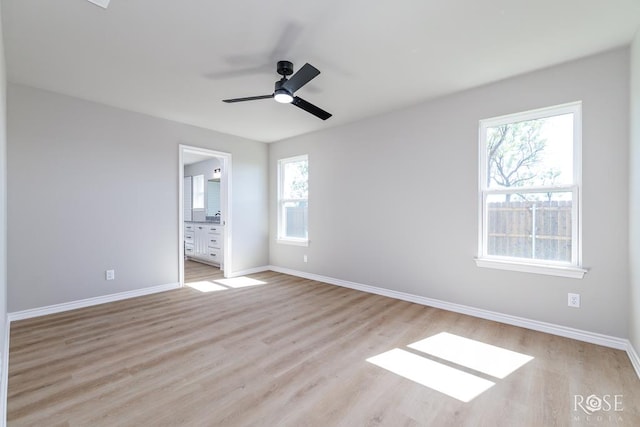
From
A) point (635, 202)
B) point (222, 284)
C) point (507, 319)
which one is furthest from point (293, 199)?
point (635, 202)

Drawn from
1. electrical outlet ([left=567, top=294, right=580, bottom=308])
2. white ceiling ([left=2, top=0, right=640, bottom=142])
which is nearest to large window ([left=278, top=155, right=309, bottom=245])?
white ceiling ([left=2, top=0, right=640, bottom=142])

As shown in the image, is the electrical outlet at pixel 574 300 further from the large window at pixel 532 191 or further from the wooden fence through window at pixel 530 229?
the wooden fence through window at pixel 530 229

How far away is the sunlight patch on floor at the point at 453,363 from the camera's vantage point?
75.4 inches

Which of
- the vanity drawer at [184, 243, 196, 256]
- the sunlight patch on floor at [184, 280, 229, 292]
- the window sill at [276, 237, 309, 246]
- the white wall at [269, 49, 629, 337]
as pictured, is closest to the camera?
the white wall at [269, 49, 629, 337]

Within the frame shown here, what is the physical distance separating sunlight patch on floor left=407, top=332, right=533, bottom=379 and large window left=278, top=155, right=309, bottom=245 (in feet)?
9.53

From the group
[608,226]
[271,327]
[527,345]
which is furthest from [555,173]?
[271,327]

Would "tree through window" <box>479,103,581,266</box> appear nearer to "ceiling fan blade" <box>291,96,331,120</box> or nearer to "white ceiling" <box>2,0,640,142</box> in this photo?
"white ceiling" <box>2,0,640,142</box>

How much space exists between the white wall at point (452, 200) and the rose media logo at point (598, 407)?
3.21ft

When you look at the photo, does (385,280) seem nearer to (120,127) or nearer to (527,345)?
(527,345)

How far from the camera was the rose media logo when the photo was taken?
5.36ft

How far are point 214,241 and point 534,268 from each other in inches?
216

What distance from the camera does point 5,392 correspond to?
1.80m

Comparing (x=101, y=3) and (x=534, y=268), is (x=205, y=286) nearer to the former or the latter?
(x=101, y=3)

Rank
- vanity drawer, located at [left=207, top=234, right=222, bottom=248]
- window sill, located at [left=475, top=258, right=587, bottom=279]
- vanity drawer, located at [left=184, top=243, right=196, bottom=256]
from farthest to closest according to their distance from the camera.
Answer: vanity drawer, located at [left=184, top=243, right=196, bottom=256]
vanity drawer, located at [left=207, top=234, right=222, bottom=248]
window sill, located at [left=475, top=258, right=587, bottom=279]
